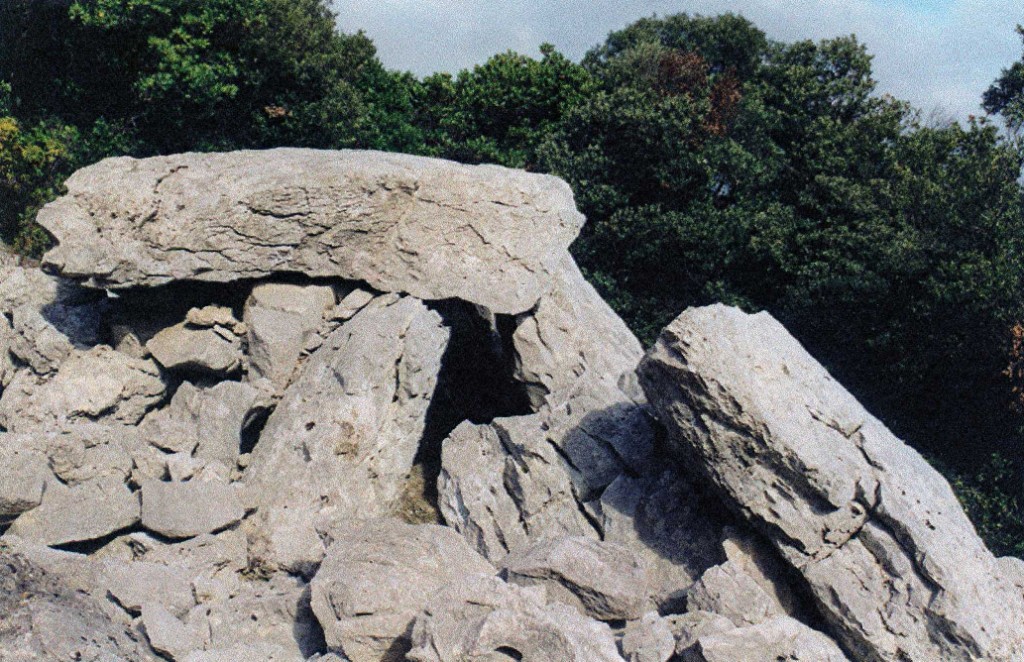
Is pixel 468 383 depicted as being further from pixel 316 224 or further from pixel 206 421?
pixel 206 421

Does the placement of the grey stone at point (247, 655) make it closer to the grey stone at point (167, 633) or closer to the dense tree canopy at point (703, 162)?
the grey stone at point (167, 633)

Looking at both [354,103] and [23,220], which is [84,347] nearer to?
[23,220]

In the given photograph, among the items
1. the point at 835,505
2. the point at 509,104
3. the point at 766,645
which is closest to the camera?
the point at 766,645

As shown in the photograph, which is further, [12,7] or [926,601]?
[12,7]

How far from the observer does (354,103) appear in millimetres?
29766

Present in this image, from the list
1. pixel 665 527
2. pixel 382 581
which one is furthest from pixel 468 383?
pixel 382 581

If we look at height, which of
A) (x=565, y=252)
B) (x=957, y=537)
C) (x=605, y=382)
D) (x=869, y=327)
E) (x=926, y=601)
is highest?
(x=869, y=327)

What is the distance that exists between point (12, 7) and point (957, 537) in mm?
24365

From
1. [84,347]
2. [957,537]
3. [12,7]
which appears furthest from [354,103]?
[957,537]

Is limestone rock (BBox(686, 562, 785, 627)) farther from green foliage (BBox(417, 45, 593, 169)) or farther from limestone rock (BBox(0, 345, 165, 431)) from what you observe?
green foliage (BBox(417, 45, 593, 169))

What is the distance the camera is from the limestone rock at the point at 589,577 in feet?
32.4

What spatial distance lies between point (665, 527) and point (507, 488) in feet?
7.30

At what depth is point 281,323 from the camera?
14484 mm

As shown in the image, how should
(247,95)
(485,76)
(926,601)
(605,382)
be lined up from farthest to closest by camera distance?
(485,76), (247,95), (605,382), (926,601)
